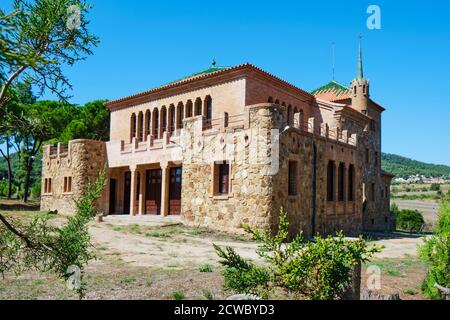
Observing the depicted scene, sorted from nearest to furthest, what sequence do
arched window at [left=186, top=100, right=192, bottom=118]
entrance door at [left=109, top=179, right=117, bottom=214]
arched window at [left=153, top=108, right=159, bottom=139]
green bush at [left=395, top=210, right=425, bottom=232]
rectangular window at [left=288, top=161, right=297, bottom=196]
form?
1. rectangular window at [left=288, top=161, right=297, bottom=196]
2. arched window at [left=186, top=100, right=192, bottom=118]
3. arched window at [left=153, top=108, right=159, bottom=139]
4. entrance door at [left=109, top=179, right=117, bottom=214]
5. green bush at [left=395, top=210, right=425, bottom=232]

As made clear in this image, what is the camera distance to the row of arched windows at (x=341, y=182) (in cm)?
2645

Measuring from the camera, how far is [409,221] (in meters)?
50.8

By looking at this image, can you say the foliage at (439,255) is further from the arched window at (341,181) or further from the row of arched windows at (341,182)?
the arched window at (341,181)

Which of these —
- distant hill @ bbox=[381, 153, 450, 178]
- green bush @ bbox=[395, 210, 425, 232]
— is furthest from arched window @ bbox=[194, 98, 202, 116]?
distant hill @ bbox=[381, 153, 450, 178]

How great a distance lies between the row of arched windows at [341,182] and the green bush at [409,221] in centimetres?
2515

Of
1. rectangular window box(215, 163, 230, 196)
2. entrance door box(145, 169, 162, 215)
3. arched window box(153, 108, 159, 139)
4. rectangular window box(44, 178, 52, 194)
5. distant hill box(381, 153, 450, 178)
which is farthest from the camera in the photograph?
distant hill box(381, 153, 450, 178)

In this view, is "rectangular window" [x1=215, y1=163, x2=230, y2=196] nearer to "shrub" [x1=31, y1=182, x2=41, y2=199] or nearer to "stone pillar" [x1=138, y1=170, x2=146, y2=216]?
"stone pillar" [x1=138, y1=170, x2=146, y2=216]

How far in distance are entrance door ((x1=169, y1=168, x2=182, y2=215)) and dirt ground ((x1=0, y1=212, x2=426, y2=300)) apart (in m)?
4.62

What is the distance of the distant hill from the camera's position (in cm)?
12536

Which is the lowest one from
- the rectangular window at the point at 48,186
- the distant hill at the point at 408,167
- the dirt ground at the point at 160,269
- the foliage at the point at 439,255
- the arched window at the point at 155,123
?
the dirt ground at the point at 160,269

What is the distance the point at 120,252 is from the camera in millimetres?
15633

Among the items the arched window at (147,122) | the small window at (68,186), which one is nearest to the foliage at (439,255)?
the arched window at (147,122)

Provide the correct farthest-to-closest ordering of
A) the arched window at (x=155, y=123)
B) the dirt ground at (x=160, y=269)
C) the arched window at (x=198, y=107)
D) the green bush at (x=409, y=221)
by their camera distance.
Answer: the green bush at (x=409, y=221) → the arched window at (x=155, y=123) → the arched window at (x=198, y=107) → the dirt ground at (x=160, y=269)
